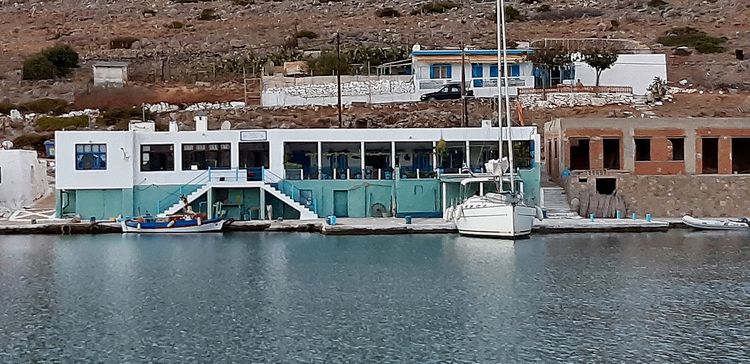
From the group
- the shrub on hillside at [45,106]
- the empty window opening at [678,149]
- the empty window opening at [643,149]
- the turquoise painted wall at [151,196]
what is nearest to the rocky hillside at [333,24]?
the shrub on hillside at [45,106]

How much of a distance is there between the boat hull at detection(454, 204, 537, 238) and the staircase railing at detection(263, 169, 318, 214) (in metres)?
8.79

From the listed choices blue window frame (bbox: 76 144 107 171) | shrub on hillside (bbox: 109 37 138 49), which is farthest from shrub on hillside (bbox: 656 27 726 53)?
blue window frame (bbox: 76 144 107 171)

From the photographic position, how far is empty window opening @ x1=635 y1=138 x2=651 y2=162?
166ft

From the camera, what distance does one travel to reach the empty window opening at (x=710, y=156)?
5188cm

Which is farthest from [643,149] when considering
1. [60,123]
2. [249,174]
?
[60,123]

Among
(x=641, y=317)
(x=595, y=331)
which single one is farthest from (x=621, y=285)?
(x=595, y=331)

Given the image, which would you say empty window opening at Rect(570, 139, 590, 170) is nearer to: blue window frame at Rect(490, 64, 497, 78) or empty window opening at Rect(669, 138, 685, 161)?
empty window opening at Rect(669, 138, 685, 161)

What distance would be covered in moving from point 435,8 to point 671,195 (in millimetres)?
64181

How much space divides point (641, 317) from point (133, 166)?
1176 inches

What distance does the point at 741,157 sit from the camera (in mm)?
55500

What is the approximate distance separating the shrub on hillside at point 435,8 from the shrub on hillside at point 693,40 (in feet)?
→ 84.0

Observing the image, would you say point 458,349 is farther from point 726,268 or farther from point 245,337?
point 726,268

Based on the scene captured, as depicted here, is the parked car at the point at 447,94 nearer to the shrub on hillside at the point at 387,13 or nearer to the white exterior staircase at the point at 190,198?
the white exterior staircase at the point at 190,198

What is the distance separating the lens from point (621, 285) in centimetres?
A: 3014
